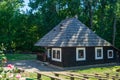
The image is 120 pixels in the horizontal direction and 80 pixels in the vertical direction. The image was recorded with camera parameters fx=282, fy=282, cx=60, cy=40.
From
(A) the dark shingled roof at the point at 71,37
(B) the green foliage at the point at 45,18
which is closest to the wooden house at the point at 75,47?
(A) the dark shingled roof at the point at 71,37

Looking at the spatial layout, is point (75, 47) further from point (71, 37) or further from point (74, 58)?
point (71, 37)

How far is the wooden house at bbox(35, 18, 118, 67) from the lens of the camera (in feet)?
85.0

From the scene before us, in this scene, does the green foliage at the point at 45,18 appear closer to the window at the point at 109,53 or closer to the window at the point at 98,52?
the window at the point at 109,53

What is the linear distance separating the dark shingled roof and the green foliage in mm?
10816

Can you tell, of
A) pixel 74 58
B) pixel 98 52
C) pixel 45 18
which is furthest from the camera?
pixel 45 18

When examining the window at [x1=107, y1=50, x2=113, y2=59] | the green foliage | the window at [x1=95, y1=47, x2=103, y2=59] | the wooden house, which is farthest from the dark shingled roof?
the green foliage

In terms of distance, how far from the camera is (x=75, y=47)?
86.3ft

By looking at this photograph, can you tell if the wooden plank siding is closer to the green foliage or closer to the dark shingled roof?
the dark shingled roof

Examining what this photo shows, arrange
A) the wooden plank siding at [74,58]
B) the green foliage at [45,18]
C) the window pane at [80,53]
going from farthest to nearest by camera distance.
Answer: the green foliage at [45,18] → the window pane at [80,53] → the wooden plank siding at [74,58]

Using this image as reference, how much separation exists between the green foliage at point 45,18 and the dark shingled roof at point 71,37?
426 inches

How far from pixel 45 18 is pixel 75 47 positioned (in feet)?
52.3

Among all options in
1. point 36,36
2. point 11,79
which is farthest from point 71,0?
point 11,79

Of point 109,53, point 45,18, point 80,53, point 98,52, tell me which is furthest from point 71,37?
point 45,18

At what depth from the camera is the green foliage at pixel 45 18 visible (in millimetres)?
39688
